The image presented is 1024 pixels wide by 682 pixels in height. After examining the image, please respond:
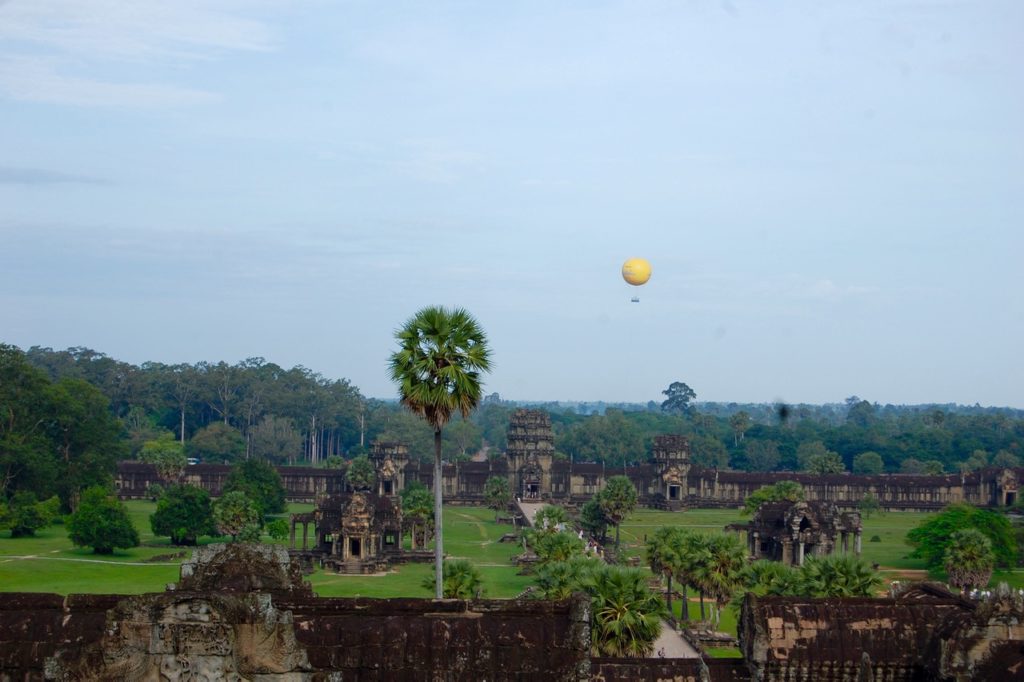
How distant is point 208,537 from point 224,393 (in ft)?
323

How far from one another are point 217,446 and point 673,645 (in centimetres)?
11855

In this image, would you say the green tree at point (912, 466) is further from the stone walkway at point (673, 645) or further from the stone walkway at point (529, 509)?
the stone walkway at point (673, 645)

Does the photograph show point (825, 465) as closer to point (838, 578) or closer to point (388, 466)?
point (388, 466)

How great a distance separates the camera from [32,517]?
91.9m

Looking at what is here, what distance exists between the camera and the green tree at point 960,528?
259ft

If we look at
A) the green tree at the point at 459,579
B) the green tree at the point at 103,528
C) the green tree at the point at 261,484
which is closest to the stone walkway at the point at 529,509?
the green tree at the point at 261,484

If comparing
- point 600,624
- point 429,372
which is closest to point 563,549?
point 600,624

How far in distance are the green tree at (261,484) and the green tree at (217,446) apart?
4310 centimetres

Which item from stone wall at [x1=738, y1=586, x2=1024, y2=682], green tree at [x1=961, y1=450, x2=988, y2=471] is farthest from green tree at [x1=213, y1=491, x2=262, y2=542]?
green tree at [x1=961, y1=450, x2=988, y2=471]

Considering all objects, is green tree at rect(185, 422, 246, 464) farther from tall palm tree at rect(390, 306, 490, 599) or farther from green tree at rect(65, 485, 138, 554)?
tall palm tree at rect(390, 306, 490, 599)

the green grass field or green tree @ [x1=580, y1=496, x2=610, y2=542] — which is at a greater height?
→ green tree @ [x1=580, y1=496, x2=610, y2=542]

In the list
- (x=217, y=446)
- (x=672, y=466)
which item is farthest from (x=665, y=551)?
(x=217, y=446)

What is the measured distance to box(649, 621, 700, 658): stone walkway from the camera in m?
50.2

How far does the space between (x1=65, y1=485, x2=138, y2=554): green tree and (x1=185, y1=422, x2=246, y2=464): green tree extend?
73435 millimetres
